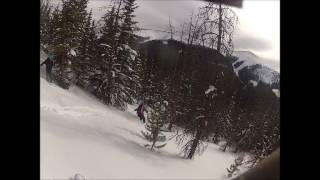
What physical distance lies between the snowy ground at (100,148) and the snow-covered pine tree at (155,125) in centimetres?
2

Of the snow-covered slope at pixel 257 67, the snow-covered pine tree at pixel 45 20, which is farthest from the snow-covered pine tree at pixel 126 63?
the snow-covered slope at pixel 257 67

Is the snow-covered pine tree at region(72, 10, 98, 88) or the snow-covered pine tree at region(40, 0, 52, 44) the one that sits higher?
the snow-covered pine tree at region(40, 0, 52, 44)

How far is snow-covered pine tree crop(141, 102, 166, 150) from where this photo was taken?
5.30 ft

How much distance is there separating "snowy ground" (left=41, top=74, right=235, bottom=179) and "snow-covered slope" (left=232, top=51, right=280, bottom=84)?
0.29 m

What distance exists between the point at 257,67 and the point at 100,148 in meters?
→ 0.60

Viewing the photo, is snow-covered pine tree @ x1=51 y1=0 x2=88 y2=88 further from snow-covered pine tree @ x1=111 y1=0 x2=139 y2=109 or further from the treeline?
snow-covered pine tree @ x1=111 y1=0 x2=139 y2=109

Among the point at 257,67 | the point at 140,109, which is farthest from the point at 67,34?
the point at 257,67

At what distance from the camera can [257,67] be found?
1.66 metres

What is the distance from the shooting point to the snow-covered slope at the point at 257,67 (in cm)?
163

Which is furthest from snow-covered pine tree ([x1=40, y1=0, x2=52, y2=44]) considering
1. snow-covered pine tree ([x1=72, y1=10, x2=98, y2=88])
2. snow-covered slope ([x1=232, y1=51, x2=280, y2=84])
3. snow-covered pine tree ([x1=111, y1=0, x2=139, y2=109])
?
snow-covered slope ([x1=232, y1=51, x2=280, y2=84])

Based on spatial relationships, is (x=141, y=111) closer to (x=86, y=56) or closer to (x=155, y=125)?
(x=155, y=125)

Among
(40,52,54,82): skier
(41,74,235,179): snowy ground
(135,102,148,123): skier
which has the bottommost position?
(41,74,235,179): snowy ground
